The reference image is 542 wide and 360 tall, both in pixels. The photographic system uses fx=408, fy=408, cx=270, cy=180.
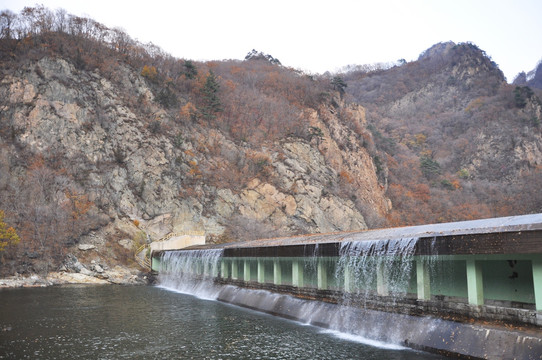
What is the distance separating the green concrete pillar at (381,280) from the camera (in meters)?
14.9

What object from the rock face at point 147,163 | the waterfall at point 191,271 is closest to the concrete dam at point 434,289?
the waterfall at point 191,271

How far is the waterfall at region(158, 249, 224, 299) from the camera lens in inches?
1183

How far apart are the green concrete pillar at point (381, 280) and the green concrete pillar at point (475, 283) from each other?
11.3ft

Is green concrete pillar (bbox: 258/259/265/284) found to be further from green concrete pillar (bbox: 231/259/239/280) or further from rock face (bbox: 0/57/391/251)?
rock face (bbox: 0/57/391/251)

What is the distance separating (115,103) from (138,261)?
26.2 meters

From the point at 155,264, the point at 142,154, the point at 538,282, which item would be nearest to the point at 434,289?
the point at 538,282

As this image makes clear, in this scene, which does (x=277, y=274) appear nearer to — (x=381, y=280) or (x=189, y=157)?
(x=381, y=280)

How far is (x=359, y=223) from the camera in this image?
62.1 meters

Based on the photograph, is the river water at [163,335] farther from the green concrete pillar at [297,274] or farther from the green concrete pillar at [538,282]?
the green concrete pillar at [538,282]

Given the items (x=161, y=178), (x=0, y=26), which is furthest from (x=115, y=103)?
(x=0, y=26)

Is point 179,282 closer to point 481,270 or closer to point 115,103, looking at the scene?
point 481,270

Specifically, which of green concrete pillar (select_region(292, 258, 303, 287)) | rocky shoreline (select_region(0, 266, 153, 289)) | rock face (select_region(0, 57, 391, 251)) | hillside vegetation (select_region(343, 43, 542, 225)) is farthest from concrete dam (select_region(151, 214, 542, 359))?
hillside vegetation (select_region(343, 43, 542, 225))

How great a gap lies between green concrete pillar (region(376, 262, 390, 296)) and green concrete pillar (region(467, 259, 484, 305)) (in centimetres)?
345

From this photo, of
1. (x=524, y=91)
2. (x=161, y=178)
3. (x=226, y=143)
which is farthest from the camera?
(x=524, y=91)
